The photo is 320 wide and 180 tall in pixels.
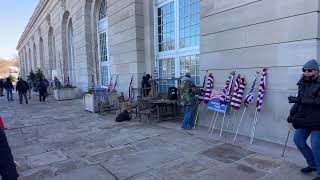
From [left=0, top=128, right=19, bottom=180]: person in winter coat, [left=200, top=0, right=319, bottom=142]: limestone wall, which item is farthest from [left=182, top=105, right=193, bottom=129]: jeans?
[left=0, top=128, right=19, bottom=180]: person in winter coat

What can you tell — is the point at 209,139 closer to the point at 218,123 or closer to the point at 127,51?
the point at 218,123

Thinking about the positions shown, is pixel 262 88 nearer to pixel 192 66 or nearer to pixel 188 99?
pixel 188 99

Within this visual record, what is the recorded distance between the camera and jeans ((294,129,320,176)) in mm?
3914

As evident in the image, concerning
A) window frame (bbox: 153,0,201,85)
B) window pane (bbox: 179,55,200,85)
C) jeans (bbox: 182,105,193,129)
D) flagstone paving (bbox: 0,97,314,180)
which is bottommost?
flagstone paving (bbox: 0,97,314,180)

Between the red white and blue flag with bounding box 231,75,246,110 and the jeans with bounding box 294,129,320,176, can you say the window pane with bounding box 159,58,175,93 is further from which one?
the jeans with bounding box 294,129,320,176

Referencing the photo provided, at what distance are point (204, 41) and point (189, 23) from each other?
2115 millimetres

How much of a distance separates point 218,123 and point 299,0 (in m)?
3.78

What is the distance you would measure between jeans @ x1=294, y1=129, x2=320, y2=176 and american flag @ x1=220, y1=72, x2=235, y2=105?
2833mm

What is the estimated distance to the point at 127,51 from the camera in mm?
12828

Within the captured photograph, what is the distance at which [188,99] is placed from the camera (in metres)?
7.64

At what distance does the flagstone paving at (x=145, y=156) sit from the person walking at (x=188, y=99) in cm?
39

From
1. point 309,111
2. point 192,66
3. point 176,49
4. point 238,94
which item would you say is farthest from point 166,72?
point 309,111

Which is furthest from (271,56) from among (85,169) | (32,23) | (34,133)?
(32,23)

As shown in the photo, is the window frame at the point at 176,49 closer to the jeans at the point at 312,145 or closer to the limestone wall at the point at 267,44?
the limestone wall at the point at 267,44
